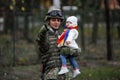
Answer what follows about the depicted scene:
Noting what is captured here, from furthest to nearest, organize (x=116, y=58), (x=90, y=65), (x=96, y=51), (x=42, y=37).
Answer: (x=96, y=51), (x=116, y=58), (x=90, y=65), (x=42, y=37)

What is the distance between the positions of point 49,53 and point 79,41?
11.3 m

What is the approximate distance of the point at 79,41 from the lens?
17312 millimetres

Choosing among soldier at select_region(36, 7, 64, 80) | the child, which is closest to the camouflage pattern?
soldier at select_region(36, 7, 64, 80)

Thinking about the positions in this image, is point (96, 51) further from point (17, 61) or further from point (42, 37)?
point (42, 37)

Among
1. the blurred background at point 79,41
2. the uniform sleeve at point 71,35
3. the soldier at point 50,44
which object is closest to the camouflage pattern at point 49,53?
the soldier at point 50,44

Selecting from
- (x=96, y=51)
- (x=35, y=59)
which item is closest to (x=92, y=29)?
(x=96, y=51)

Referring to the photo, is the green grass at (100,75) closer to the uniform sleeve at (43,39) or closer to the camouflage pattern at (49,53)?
the camouflage pattern at (49,53)

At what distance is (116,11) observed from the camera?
16312 millimetres

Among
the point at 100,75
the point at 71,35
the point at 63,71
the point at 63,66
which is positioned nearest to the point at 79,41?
the point at 100,75

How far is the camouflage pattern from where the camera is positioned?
19.6 ft

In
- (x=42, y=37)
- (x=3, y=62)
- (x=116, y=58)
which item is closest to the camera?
(x=42, y=37)

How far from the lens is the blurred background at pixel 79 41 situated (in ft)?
38.0

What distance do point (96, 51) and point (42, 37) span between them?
1099cm

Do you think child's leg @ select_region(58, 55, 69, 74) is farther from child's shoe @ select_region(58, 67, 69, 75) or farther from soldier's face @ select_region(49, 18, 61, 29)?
soldier's face @ select_region(49, 18, 61, 29)
